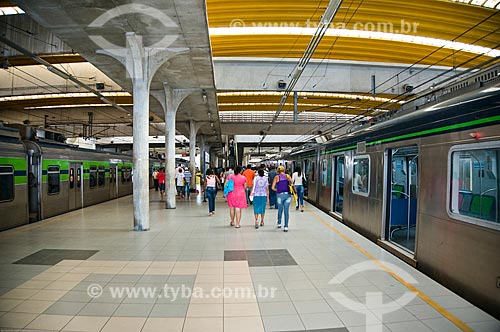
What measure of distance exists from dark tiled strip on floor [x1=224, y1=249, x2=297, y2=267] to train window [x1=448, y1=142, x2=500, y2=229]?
272cm

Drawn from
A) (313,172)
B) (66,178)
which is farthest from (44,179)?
(313,172)

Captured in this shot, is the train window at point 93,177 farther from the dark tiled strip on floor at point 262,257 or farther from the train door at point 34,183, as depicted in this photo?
the dark tiled strip on floor at point 262,257

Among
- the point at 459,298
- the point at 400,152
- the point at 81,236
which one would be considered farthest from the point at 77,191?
the point at 459,298

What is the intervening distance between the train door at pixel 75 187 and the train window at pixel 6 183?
334cm

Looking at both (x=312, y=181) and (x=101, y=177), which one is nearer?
(x=312, y=181)

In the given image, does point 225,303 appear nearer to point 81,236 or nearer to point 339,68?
point 81,236

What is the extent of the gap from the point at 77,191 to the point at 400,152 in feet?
37.1

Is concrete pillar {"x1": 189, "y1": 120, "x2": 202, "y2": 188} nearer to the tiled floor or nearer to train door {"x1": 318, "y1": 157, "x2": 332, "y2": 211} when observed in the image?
train door {"x1": 318, "y1": 157, "x2": 332, "y2": 211}

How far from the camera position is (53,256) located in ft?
19.4

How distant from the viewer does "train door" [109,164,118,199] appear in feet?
51.4

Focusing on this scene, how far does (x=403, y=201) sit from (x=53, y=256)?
7652 mm

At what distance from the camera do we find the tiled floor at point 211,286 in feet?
11.4

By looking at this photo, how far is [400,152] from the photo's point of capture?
25.2 feet

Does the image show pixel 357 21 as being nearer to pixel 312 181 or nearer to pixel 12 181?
pixel 312 181
